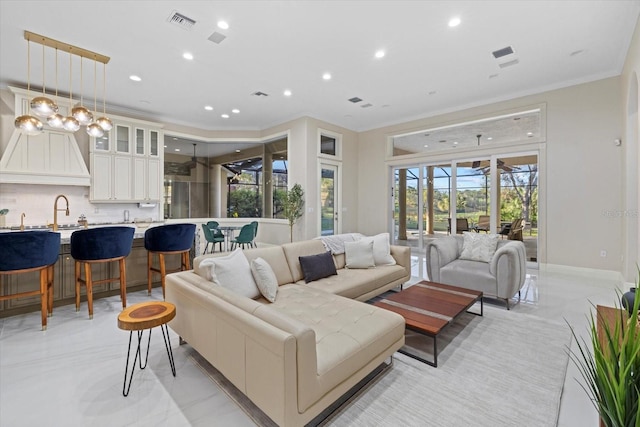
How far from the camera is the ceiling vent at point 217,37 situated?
12.0 feet

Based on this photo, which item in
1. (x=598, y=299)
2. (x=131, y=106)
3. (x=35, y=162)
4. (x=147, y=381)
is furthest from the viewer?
(x=131, y=106)

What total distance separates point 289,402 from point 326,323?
764mm

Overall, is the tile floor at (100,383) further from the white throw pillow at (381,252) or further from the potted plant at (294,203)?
the potted plant at (294,203)

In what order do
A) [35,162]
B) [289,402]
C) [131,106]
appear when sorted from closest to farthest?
1. [289,402]
2. [35,162]
3. [131,106]

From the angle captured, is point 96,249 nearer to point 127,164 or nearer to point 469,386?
point 127,164

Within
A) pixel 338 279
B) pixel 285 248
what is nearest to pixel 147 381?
pixel 285 248

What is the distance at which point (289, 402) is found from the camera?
1.41m

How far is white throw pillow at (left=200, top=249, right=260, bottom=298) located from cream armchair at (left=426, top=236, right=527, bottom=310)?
106 inches

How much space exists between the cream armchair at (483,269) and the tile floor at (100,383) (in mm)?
349

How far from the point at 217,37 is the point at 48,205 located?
4.69 metres

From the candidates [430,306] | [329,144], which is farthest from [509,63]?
[329,144]

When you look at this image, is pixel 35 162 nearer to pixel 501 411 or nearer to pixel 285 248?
pixel 285 248

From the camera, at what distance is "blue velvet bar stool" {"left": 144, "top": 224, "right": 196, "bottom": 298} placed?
3.92 meters

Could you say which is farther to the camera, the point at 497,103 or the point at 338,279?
the point at 497,103
